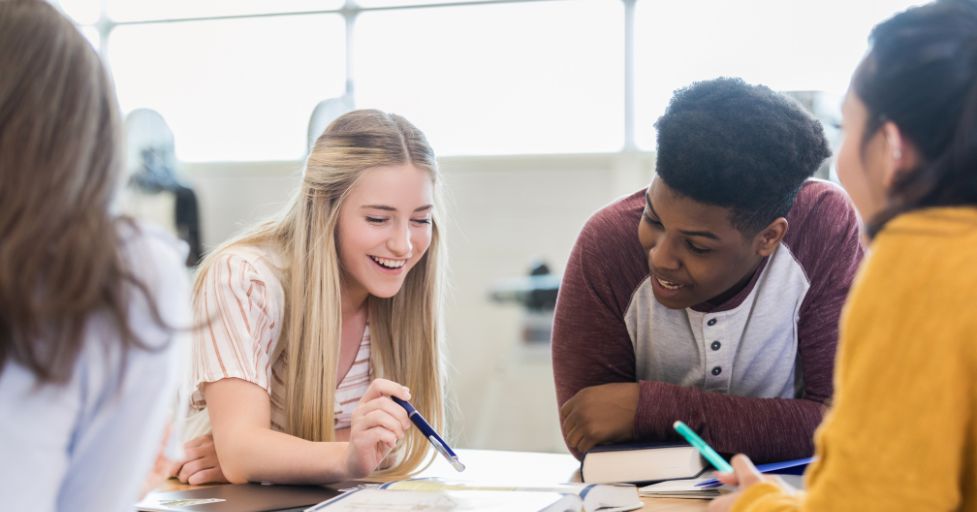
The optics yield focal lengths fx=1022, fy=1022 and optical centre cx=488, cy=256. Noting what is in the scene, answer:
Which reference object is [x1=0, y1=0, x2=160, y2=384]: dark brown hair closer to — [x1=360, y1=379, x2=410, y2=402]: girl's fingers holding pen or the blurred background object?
[x1=360, y1=379, x2=410, y2=402]: girl's fingers holding pen

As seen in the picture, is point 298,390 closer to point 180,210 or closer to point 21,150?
point 21,150

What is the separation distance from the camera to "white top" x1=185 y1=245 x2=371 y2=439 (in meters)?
1.53

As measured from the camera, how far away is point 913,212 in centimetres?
82

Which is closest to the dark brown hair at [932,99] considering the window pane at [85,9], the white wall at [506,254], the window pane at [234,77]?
the white wall at [506,254]

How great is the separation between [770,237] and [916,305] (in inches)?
31.2

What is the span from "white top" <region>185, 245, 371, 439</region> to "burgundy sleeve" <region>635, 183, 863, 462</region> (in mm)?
549

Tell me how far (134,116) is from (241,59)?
0.54 meters

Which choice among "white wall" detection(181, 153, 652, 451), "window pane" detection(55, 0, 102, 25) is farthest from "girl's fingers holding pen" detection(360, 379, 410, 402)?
"window pane" detection(55, 0, 102, 25)

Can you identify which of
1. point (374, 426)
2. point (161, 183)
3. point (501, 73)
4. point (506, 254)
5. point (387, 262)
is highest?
point (501, 73)

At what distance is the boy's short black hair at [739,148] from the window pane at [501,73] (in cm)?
265

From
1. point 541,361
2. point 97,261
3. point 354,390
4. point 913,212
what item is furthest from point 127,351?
point 541,361

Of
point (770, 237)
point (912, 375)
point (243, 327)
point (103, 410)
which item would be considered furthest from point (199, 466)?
point (912, 375)

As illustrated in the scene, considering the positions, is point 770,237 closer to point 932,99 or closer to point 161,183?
point 932,99

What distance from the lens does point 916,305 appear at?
77cm
